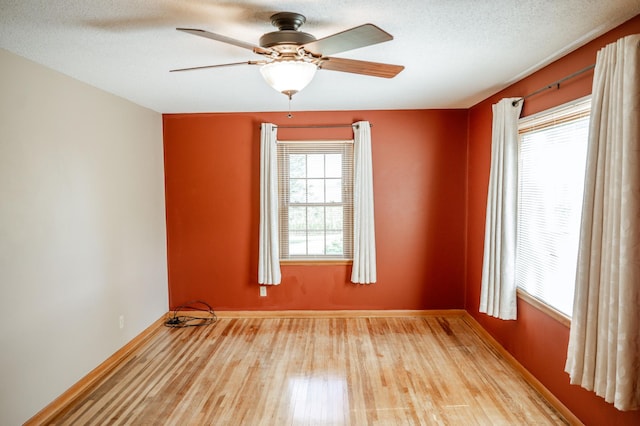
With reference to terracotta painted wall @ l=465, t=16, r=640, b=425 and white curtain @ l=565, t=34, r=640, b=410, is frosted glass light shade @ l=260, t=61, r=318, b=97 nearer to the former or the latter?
white curtain @ l=565, t=34, r=640, b=410

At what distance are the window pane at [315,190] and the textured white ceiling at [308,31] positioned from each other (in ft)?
4.34

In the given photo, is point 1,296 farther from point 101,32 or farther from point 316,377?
point 316,377

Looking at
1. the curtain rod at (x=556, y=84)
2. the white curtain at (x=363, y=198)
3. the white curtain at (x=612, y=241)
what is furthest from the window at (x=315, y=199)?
the white curtain at (x=612, y=241)

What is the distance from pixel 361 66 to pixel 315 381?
241 cm

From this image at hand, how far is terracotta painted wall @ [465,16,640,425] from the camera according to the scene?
2.31 meters

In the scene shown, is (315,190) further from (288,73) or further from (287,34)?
(287,34)

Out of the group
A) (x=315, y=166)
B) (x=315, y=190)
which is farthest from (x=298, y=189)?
(x=315, y=166)

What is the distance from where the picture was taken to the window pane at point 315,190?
4520 millimetres

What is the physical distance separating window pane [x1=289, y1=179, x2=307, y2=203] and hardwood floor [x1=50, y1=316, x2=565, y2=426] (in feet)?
4.83

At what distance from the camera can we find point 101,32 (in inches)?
81.3

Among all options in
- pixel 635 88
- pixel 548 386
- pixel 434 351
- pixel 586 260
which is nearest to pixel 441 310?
pixel 434 351

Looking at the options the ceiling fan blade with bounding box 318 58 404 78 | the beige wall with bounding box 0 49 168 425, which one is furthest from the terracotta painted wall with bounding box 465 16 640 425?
the beige wall with bounding box 0 49 168 425

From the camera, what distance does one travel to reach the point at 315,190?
178 inches

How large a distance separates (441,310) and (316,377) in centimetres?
202
